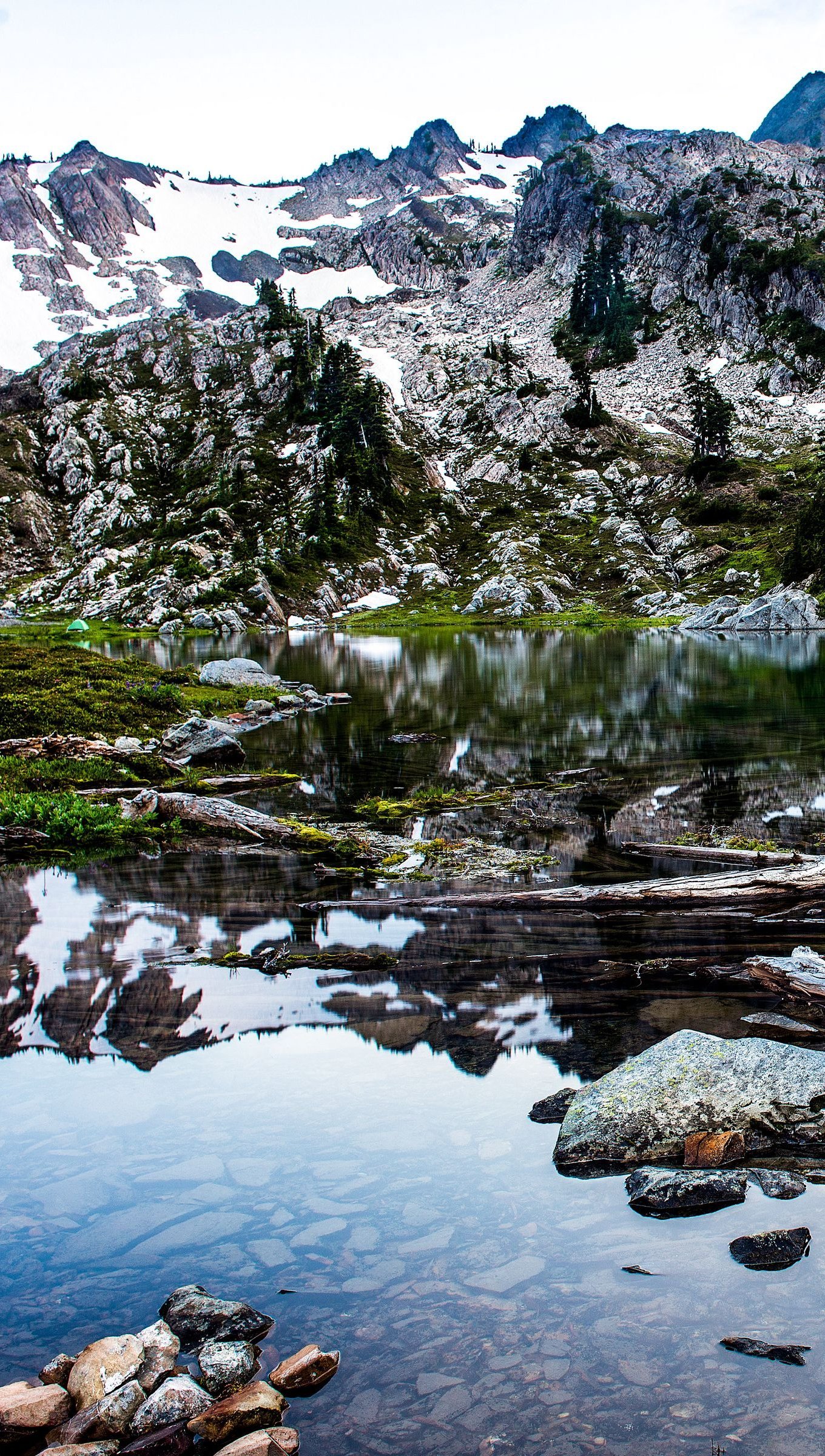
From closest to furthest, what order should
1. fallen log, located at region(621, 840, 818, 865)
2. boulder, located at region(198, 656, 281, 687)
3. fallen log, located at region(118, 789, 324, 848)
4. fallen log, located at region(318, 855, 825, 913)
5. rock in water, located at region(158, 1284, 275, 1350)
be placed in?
rock in water, located at region(158, 1284, 275, 1350), fallen log, located at region(318, 855, 825, 913), fallen log, located at region(621, 840, 818, 865), fallen log, located at region(118, 789, 324, 848), boulder, located at region(198, 656, 281, 687)

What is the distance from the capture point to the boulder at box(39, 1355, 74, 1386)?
5.22m

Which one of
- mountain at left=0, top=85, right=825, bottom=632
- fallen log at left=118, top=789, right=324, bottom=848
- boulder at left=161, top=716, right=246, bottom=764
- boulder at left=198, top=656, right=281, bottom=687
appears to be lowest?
fallen log at left=118, top=789, right=324, bottom=848

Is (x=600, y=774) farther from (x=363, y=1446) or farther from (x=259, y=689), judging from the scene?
(x=259, y=689)

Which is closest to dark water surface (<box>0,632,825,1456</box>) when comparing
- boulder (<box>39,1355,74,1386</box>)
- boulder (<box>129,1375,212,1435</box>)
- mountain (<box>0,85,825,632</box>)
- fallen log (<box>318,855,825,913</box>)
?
boulder (<box>39,1355,74,1386</box>)

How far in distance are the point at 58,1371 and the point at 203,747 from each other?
67.4 ft

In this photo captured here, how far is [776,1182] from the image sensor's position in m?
6.95

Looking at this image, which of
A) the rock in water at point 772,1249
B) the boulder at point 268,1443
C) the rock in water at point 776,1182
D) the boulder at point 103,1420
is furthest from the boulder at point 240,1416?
the rock in water at point 776,1182

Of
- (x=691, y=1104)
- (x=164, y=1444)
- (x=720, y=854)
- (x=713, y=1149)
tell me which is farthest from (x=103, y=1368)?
(x=720, y=854)

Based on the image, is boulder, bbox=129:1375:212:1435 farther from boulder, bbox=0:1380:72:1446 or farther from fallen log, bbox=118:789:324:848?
fallen log, bbox=118:789:324:848

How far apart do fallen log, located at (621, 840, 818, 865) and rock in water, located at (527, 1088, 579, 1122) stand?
834 centimetres

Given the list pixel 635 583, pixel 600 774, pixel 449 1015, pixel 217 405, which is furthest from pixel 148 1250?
pixel 217 405

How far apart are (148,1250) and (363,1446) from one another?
248cm

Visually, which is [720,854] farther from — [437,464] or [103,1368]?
[437,464]

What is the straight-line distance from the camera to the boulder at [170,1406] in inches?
192
